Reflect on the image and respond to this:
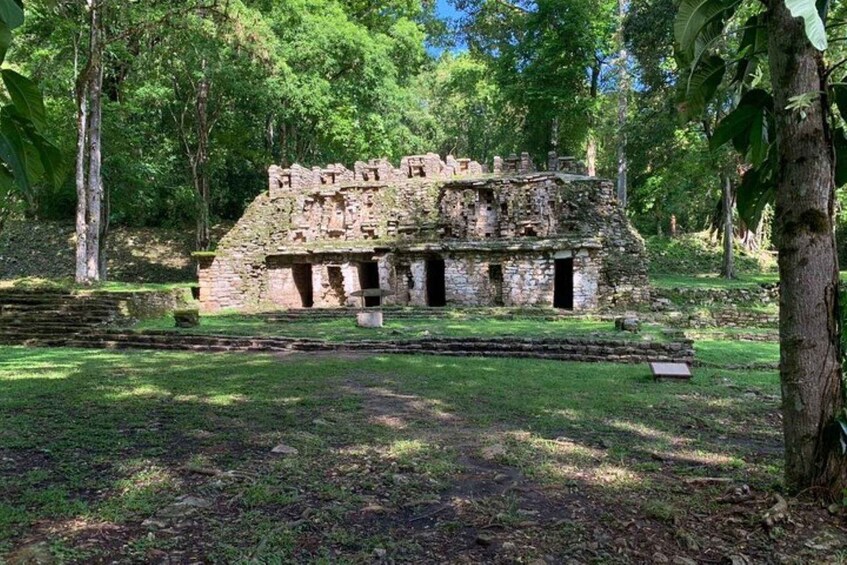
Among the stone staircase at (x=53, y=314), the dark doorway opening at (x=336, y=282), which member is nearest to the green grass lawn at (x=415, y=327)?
the stone staircase at (x=53, y=314)

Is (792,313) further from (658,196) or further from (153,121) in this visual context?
(153,121)

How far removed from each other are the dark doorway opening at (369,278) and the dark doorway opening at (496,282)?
13.9 ft

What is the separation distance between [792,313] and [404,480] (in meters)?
2.92

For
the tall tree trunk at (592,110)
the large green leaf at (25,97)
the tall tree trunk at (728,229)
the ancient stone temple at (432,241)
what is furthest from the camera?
the tall tree trunk at (592,110)

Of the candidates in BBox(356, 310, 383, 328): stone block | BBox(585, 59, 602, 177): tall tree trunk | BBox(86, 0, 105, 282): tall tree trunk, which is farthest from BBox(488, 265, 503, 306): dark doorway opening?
BBox(86, 0, 105, 282): tall tree trunk

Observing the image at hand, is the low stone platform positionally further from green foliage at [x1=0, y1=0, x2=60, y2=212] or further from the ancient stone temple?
green foliage at [x1=0, y1=0, x2=60, y2=212]

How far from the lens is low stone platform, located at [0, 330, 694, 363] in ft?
36.1

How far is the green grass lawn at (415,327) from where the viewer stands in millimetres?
13180

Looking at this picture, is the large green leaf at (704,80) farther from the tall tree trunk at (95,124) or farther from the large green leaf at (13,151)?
the tall tree trunk at (95,124)

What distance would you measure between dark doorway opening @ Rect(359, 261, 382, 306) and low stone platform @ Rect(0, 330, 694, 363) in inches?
308

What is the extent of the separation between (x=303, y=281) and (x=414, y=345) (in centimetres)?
1095

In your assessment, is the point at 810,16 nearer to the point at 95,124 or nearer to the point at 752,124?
the point at 752,124

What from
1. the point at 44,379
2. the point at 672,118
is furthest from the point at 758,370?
the point at 672,118

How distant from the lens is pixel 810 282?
357cm
